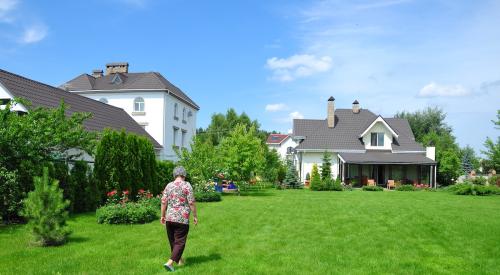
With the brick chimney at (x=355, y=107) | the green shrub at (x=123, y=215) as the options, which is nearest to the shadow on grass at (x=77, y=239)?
the green shrub at (x=123, y=215)

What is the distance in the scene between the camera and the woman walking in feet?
24.5

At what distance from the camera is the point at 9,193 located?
1136cm

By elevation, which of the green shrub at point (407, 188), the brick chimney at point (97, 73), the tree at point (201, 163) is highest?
the brick chimney at point (97, 73)

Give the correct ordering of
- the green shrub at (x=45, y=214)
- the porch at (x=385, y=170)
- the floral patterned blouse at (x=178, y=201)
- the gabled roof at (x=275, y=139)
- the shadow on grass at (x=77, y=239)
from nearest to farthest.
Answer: the floral patterned blouse at (x=178, y=201)
the green shrub at (x=45, y=214)
the shadow on grass at (x=77, y=239)
the porch at (x=385, y=170)
the gabled roof at (x=275, y=139)

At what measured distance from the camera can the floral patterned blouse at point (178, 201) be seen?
7531mm

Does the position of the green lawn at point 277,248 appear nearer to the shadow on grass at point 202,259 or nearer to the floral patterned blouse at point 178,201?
the shadow on grass at point 202,259

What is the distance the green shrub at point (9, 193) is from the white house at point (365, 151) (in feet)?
99.2

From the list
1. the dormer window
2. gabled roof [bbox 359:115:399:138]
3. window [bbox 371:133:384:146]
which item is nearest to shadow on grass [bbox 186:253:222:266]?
the dormer window

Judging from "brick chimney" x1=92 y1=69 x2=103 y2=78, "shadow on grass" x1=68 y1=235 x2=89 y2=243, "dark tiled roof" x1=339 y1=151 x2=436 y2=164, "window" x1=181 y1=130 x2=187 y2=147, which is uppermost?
"brick chimney" x1=92 y1=69 x2=103 y2=78

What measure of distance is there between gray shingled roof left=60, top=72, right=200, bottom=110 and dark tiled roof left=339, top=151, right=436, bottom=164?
1659cm

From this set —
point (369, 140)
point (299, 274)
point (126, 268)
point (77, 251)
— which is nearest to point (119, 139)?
point (77, 251)

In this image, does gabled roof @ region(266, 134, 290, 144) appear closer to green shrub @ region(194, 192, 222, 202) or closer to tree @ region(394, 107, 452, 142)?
tree @ region(394, 107, 452, 142)

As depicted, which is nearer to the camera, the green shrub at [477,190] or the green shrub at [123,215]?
the green shrub at [123,215]

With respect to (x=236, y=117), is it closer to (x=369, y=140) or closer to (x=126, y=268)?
(x=369, y=140)
